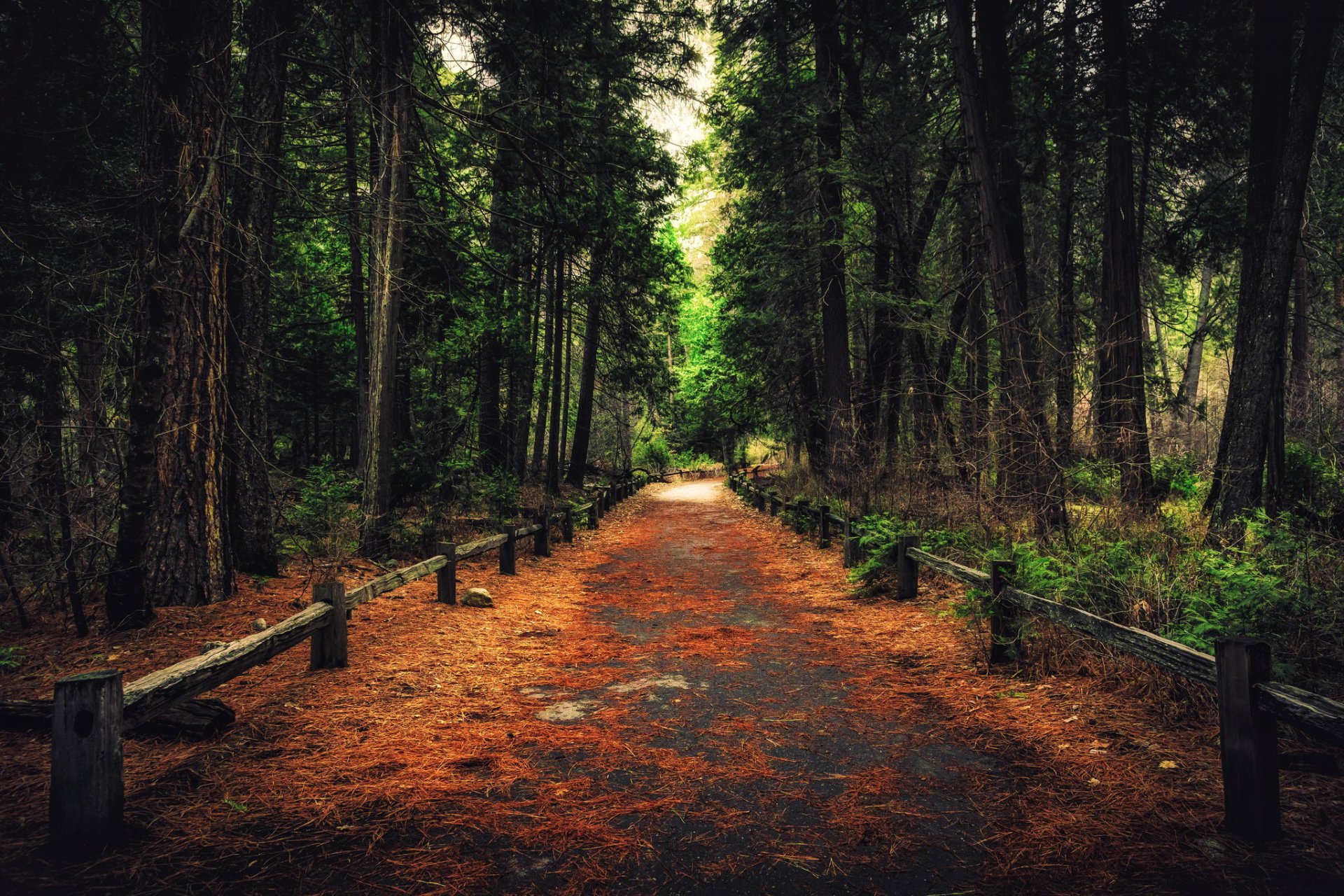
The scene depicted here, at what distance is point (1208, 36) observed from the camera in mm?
9844

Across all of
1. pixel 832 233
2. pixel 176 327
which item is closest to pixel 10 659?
pixel 176 327

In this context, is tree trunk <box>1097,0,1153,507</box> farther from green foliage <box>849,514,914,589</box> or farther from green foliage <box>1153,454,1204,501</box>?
green foliage <box>1153,454,1204,501</box>

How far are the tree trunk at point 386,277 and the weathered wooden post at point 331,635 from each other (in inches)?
145

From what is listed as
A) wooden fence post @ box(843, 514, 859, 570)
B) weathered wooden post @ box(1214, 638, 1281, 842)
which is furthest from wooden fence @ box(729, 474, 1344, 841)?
wooden fence post @ box(843, 514, 859, 570)

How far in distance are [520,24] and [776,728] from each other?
9417 mm

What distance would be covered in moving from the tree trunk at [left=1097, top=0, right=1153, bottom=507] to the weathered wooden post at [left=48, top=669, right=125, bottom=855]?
9589mm

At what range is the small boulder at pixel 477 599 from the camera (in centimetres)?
823

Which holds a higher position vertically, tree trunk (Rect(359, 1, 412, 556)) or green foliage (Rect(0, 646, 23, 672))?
tree trunk (Rect(359, 1, 412, 556))

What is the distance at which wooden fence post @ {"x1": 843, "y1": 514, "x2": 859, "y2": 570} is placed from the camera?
Result: 412 inches

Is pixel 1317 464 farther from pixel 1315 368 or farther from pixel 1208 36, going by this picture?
pixel 1315 368

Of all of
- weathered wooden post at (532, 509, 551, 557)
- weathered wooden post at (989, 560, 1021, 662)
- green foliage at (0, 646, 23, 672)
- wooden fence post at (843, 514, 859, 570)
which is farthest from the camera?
weathered wooden post at (532, 509, 551, 557)

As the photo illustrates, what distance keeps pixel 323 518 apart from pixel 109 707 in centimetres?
744

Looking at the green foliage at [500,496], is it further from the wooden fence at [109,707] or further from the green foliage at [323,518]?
the wooden fence at [109,707]

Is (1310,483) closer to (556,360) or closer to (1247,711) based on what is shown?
(1247,711)
